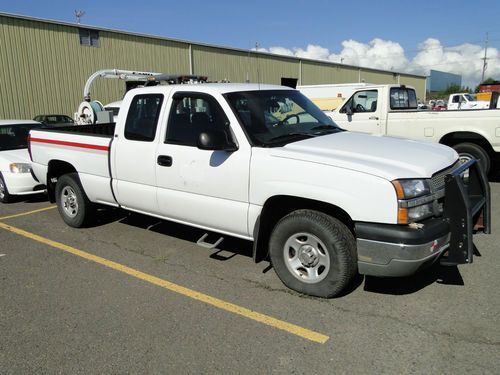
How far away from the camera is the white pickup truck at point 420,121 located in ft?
27.5

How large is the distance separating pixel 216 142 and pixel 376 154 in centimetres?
143

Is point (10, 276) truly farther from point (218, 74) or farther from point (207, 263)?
point (218, 74)

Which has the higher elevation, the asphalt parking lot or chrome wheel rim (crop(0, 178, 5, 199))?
chrome wheel rim (crop(0, 178, 5, 199))

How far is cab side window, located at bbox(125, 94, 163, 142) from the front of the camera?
16.2 ft

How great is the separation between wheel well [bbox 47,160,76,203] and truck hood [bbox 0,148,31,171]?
1738 millimetres

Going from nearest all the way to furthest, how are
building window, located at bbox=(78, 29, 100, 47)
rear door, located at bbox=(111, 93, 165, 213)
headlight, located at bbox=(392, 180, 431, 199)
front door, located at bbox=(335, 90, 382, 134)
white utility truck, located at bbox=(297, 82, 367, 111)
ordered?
headlight, located at bbox=(392, 180, 431, 199) → rear door, located at bbox=(111, 93, 165, 213) → front door, located at bbox=(335, 90, 382, 134) → white utility truck, located at bbox=(297, 82, 367, 111) → building window, located at bbox=(78, 29, 100, 47)

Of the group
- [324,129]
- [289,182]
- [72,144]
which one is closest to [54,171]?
[72,144]

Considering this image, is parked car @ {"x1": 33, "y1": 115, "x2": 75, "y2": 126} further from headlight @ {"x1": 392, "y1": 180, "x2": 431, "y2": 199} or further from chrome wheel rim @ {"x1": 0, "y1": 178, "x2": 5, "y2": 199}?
headlight @ {"x1": 392, "y1": 180, "x2": 431, "y2": 199}

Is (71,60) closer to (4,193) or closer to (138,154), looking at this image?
(4,193)

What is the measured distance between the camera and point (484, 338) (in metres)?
3.26

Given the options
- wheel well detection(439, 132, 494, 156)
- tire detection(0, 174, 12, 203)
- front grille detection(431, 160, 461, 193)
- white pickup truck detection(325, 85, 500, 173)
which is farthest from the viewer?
wheel well detection(439, 132, 494, 156)

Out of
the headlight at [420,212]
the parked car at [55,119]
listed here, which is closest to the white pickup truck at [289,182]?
the headlight at [420,212]

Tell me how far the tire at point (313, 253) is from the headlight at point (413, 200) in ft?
1.69

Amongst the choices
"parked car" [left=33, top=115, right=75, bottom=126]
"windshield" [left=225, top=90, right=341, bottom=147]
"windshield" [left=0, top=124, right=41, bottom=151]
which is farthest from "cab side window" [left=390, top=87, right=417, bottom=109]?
"parked car" [left=33, top=115, right=75, bottom=126]
